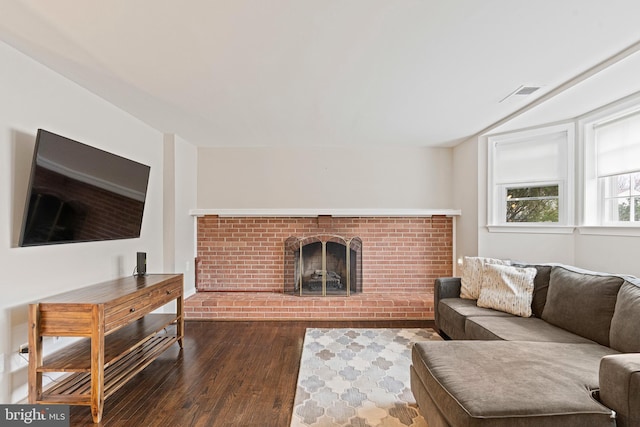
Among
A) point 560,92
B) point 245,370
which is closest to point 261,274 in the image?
point 245,370

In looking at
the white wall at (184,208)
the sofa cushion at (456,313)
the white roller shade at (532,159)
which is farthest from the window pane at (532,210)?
the white wall at (184,208)

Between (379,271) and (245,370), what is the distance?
241cm

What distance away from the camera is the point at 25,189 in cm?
209

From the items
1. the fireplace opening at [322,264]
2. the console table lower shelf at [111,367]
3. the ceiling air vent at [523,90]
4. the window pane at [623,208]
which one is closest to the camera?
the console table lower shelf at [111,367]

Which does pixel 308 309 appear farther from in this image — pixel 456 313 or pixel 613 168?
pixel 613 168

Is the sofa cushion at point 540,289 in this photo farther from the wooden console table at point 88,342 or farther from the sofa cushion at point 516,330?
the wooden console table at point 88,342

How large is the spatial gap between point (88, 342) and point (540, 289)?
3.59 metres

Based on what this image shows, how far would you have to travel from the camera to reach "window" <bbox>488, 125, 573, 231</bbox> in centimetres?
332

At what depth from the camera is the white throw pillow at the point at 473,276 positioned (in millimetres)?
3145

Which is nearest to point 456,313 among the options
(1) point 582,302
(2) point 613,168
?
(1) point 582,302

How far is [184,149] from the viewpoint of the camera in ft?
13.5

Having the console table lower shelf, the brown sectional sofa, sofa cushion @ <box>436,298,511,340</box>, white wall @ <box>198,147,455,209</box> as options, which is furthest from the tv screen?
sofa cushion @ <box>436,298,511,340</box>

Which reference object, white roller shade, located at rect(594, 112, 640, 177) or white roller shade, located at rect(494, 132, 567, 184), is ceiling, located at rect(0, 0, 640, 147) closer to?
white roller shade, located at rect(594, 112, 640, 177)

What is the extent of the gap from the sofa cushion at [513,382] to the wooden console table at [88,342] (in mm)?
1930
